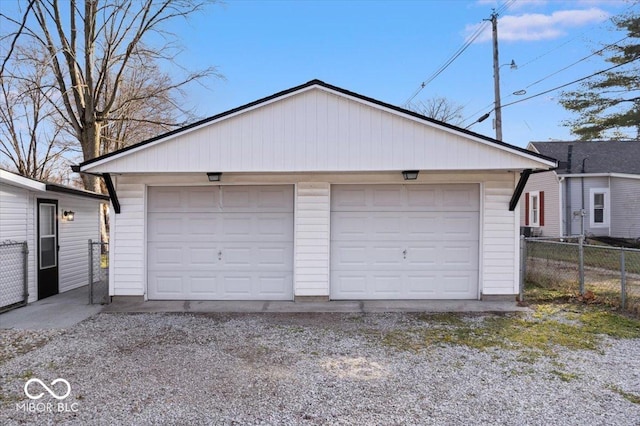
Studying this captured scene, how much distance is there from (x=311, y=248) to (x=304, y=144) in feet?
6.20

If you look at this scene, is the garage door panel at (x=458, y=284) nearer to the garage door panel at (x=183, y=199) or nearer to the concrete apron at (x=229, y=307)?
the concrete apron at (x=229, y=307)

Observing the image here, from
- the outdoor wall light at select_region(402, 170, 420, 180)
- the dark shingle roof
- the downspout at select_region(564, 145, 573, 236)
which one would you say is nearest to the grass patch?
the outdoor wall light at select_region(402, 170, 420, 180)

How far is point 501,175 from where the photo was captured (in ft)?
24.2

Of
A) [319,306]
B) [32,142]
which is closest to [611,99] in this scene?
[319,306]

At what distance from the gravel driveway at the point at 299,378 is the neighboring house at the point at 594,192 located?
1343 cm

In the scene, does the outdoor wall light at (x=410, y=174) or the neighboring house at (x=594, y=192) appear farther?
the neighboring house at (x=594, y=192)

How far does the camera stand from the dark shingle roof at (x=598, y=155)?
1683cm

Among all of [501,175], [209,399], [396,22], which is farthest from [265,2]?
[209,399]

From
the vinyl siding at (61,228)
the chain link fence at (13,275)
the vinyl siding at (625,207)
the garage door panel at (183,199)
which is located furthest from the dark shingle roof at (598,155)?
the chain link fence at (13,275)

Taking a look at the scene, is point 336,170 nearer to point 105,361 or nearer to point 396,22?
point 105,361

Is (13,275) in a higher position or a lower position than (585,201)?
lower

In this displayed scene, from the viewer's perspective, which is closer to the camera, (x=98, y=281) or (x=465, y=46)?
(x=98, y=281)

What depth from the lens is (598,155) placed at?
57.8 feet

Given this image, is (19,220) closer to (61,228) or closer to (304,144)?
(61,228)
